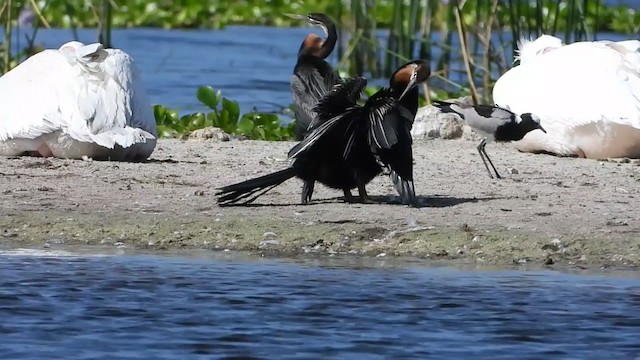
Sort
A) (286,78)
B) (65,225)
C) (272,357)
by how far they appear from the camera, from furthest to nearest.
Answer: (286,78) < (65,225) < (272,357)

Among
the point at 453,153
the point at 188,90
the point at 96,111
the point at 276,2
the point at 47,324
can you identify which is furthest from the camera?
the point at 276,2

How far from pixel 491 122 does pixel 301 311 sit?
3278 mm

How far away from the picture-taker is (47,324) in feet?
16.9

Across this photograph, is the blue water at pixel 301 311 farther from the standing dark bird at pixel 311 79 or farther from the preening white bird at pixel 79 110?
the preening white bird at pixel 79 110

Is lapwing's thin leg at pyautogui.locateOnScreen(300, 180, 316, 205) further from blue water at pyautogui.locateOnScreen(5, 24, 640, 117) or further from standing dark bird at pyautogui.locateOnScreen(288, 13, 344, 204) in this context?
blue water at pyautogui.locateOnScreen(5, 24, 640, 117)

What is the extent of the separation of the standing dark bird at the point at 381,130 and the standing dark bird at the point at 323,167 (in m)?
0.01

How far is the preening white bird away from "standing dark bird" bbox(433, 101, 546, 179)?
1.70 metres

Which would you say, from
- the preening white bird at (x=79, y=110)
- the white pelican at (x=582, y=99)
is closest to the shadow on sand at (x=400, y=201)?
the preening white bird at (x=79, y=110)

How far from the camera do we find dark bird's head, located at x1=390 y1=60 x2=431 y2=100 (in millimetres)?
6988

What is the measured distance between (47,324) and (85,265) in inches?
33.9

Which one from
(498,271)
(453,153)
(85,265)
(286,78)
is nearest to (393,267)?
(498,271)

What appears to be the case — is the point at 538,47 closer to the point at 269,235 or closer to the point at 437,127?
the point at 437,127

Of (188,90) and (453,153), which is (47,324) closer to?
(453,153)

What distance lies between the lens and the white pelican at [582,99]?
8953 millimetres
